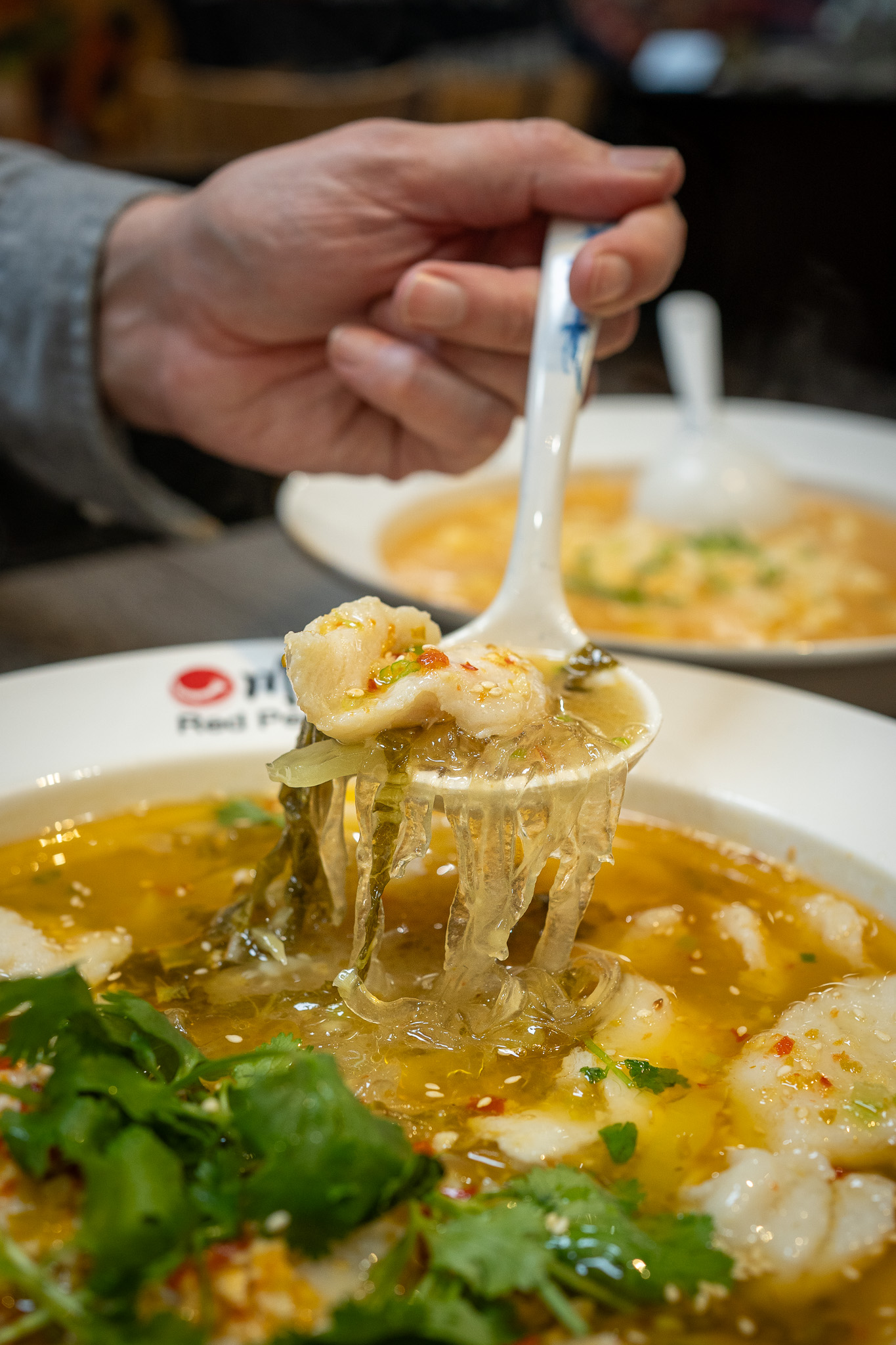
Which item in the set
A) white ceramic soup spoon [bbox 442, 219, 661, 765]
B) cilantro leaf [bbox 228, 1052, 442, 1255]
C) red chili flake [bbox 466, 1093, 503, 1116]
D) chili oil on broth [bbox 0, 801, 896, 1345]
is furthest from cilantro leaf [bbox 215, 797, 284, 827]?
cilantro leaf [bbox 228, 1052, 442, 1255]

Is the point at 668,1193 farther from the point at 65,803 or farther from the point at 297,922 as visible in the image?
the point at 65,803

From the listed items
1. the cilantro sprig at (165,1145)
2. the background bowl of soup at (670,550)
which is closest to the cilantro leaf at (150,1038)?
the cilantro sprig at (165,1145)

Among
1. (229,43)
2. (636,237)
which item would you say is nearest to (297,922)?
(636,237)

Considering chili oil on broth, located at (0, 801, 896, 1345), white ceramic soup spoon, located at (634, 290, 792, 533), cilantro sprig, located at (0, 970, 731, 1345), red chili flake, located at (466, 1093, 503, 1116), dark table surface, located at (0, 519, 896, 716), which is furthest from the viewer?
white ceramic soup spoon, located at (634, 290, 792, 533)

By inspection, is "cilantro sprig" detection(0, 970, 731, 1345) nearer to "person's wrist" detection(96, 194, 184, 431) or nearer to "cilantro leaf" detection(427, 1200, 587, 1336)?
"cilantro leaf" detection(427, 1200, 587, 1336)

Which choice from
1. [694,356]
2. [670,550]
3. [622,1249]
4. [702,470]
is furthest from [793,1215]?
[694,356]

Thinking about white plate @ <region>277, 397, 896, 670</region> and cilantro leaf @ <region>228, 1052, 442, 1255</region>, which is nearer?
cilantro leaf @ <region>228, 1052, 442, 1255</region>
